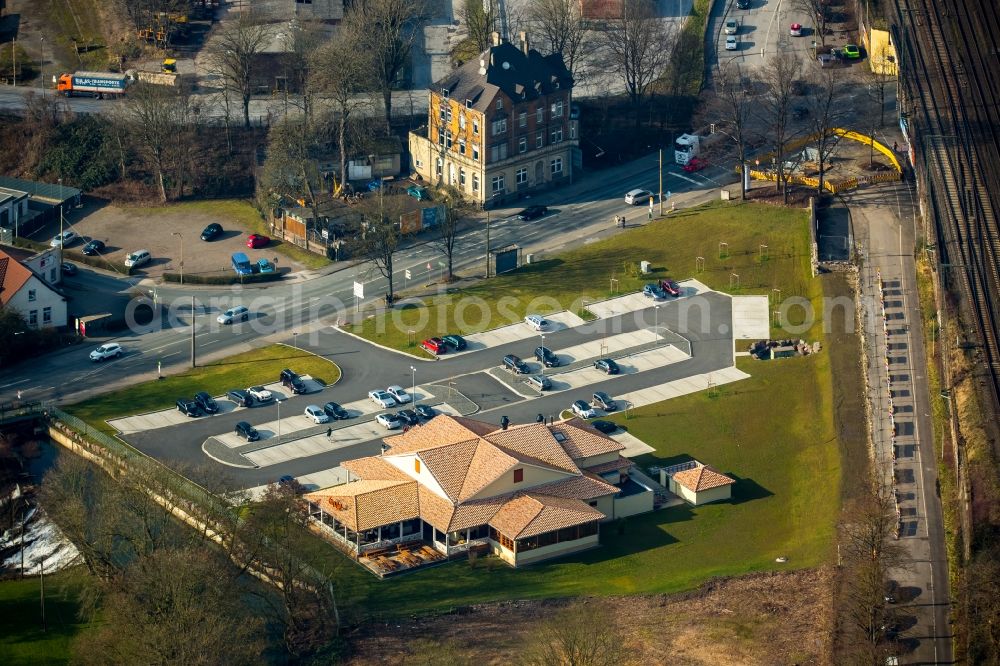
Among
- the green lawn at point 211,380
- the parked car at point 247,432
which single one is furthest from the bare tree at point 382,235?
the parked car at point 247,432

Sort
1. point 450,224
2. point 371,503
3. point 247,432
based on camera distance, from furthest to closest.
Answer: point 450,224 < point 247,432 < point 371,503

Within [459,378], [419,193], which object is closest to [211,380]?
[459,378]

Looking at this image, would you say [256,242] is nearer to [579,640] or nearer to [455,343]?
[455,343]

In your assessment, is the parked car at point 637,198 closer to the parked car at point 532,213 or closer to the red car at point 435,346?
the parked car at point 532,213

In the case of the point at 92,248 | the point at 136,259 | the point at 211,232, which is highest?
the point at 211,232

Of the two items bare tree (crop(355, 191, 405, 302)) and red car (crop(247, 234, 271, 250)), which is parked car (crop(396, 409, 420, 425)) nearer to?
bare tree (crop(355, 191, 405, 302))

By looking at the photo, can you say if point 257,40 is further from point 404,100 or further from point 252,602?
point 252,602

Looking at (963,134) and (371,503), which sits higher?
(963,134)

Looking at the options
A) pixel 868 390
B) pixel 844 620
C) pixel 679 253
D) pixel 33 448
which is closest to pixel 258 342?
pixel 33 448
